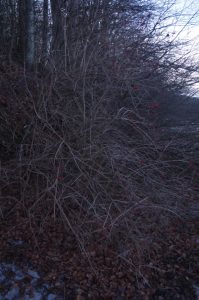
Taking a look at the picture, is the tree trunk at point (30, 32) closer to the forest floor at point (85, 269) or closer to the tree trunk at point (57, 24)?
the tree trunk at point (57, 24)

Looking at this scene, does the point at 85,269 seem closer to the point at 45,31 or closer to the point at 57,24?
the point at 57,24

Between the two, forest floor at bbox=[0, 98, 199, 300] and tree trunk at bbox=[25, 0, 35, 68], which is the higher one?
tree trunk at bbox=[25, 0, 35, 68]

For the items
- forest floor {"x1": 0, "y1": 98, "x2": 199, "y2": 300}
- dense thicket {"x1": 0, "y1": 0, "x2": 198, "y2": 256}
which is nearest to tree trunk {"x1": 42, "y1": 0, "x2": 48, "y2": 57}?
dense thicket {"x1": 0, "y1": 0, "x2": 198, "y2": 256}

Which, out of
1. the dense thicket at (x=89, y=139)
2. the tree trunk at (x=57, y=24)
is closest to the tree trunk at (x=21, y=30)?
the dense thicket at (x=89, y=139)

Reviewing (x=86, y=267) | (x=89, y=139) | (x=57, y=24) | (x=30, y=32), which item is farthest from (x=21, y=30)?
(x=86, y=267)

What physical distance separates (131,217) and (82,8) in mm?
4733

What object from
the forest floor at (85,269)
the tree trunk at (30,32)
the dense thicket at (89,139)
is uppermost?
the tree trunk at (30,32)

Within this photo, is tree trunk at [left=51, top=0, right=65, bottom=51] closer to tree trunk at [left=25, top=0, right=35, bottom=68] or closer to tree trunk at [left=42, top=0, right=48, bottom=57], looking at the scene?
tree trunk at [left=42, top=0, right=48, bottom=57]

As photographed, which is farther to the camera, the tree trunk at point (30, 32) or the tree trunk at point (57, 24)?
the tree trunk at point (30, 32)

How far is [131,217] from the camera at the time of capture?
410cm

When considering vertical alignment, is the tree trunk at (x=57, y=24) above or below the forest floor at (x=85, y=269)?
above

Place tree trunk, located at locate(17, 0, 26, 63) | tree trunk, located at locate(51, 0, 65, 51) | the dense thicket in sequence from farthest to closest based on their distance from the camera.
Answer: tree trunk, located at locate(17, 0, 26, 63), tree trunk, located at locate(51, 0, 65, 51), the dense thicket

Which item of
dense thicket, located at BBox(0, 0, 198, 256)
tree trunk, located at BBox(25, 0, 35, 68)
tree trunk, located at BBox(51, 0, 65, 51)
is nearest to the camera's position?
dense thicket, located at BBox(0, 0, 198, 256)

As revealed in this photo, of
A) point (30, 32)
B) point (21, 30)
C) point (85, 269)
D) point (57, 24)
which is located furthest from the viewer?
point (21, 30)
